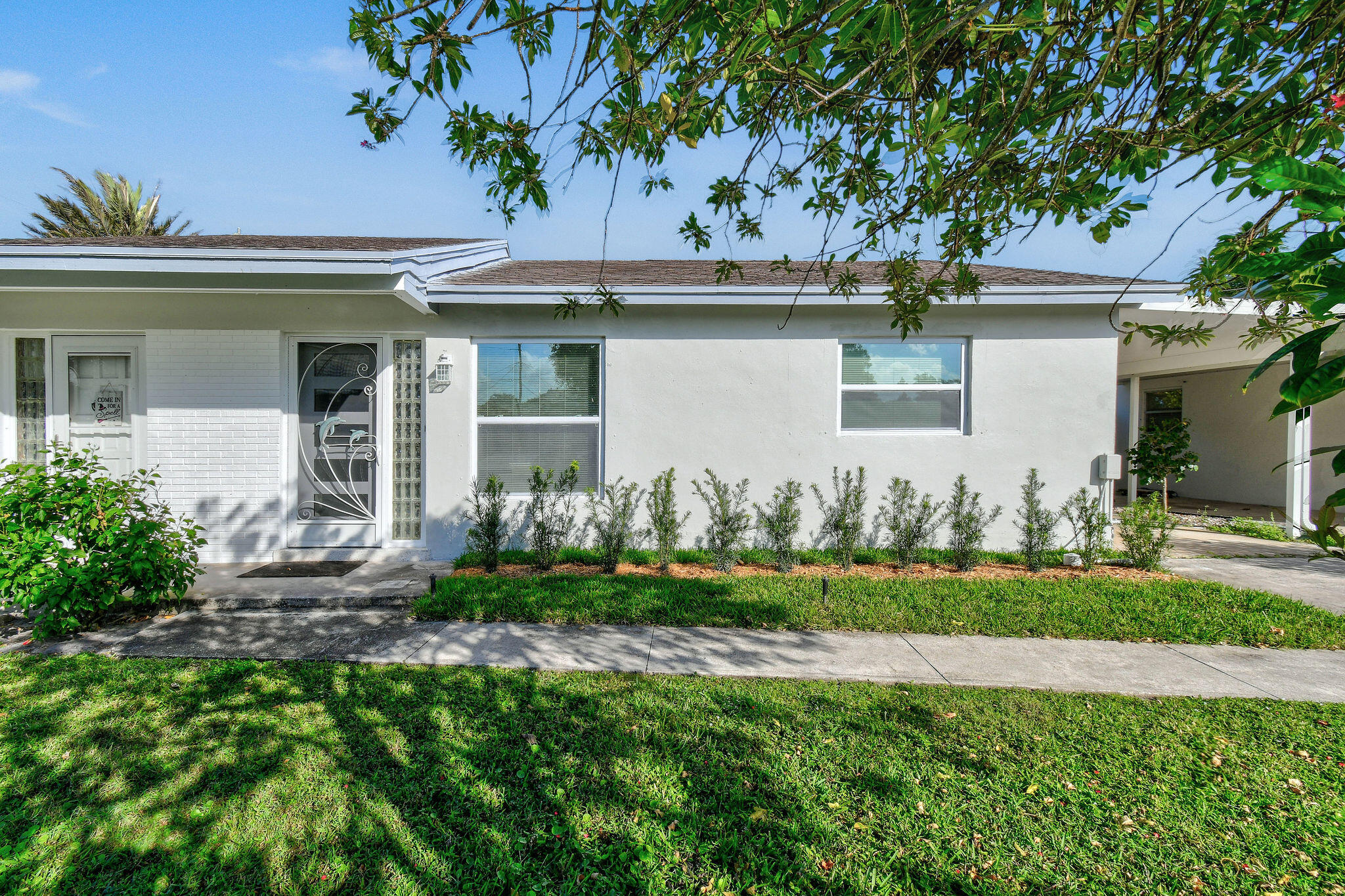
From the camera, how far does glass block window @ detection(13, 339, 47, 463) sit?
6422 millimetres

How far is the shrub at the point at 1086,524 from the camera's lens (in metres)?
6.30

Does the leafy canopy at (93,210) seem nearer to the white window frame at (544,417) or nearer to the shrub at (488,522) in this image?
the white window frame at (544,417)

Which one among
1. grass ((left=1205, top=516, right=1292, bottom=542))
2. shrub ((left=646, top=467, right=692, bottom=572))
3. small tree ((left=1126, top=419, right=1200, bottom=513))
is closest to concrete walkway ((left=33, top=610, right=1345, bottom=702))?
shrub ((left=646, top=467, right=692, bottom=572))

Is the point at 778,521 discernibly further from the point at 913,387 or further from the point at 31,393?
the point at 31,393

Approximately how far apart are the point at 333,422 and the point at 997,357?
25.4 feet

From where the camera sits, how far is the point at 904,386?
6879 millimetres

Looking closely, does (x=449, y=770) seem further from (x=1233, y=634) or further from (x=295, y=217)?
(x=295, y=217)

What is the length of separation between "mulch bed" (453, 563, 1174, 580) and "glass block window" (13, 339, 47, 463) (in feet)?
→ 16.6

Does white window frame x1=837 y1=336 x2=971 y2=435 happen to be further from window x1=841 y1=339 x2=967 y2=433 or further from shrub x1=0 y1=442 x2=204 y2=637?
shrub x1=0 y1=442 x2=204 y2=637

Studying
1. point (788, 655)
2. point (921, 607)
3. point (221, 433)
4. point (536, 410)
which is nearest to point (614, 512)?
point (536, 410)

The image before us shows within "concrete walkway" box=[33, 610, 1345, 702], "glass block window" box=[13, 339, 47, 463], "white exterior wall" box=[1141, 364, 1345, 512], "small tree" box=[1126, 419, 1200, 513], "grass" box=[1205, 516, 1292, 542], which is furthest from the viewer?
"white exterior wall" box=[1141, 364, 1345, 512]

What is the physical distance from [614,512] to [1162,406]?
14521 mm

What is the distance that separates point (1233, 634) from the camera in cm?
458

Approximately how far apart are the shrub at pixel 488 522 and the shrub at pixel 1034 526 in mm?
5772
